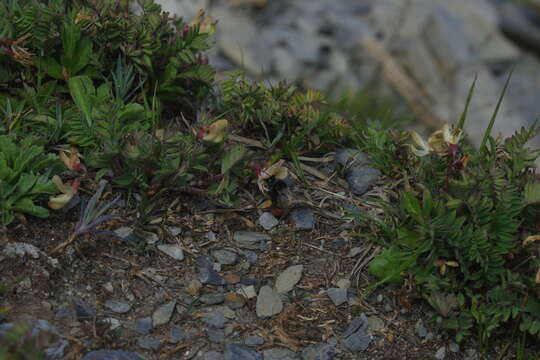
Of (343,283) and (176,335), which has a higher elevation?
(343,283)

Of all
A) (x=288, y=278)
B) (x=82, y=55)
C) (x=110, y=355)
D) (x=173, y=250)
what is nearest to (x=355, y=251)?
(x=288, y=278)

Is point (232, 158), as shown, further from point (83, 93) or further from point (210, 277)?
point (83, 93)

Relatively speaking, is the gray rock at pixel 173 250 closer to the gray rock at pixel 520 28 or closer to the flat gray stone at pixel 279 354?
the flat gray stone at pixel 279 354

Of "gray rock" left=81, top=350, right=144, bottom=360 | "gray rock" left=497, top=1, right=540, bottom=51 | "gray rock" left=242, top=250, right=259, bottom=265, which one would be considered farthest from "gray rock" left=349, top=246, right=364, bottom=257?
"gray rock" left=497, top=1, right=540, bottom=51

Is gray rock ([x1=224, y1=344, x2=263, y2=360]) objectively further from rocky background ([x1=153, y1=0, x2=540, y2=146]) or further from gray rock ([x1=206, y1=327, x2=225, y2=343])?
rocky background ([x1=153, y1=0, x2=540, y2=146])

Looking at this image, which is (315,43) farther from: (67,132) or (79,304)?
(79,304)


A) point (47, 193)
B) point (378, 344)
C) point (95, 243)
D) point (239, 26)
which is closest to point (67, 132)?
point (47, 193)
